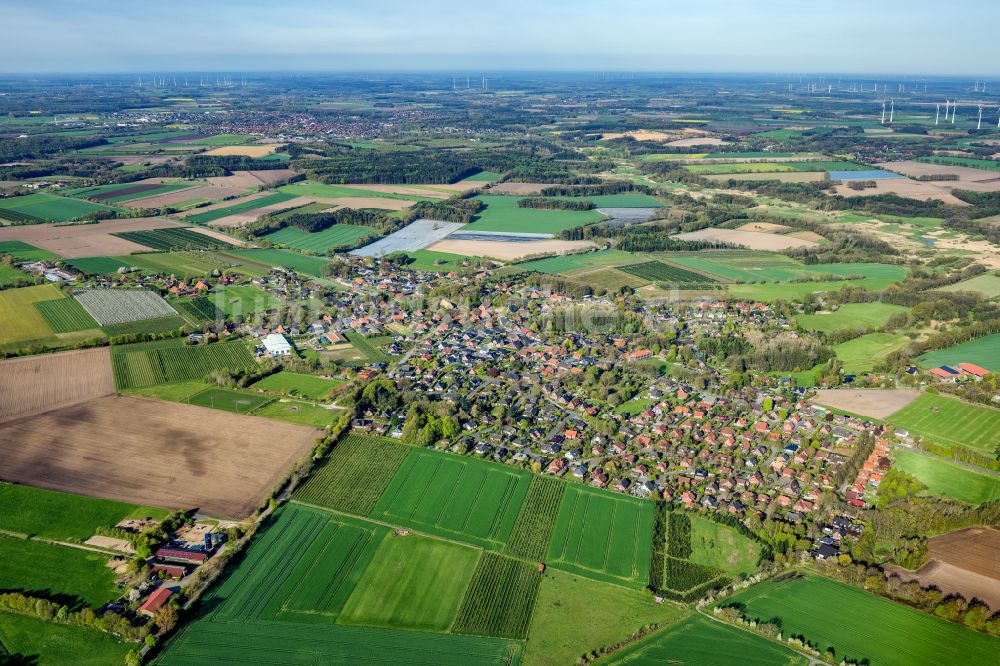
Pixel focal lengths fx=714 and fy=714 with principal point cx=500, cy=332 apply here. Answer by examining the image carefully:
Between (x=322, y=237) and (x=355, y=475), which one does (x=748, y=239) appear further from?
(x=355, y=475)

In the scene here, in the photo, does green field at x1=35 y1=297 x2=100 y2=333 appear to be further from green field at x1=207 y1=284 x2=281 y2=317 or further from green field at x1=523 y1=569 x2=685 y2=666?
green field at x1=523 y1=569 x2=685 y2=666

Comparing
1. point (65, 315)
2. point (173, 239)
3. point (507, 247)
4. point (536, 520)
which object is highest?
point (173, 239)

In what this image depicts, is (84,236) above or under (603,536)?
above

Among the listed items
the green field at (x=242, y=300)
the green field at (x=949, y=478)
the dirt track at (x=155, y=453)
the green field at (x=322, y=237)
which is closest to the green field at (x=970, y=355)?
the green field at (x=949, y=478)

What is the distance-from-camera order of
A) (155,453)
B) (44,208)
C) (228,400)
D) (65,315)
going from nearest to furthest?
(155,453) → (228,400) → (65,315) → (44,208)

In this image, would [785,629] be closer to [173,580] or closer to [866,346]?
[173,580]

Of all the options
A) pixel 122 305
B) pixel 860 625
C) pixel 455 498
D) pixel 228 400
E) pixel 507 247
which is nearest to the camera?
pixel 860 625

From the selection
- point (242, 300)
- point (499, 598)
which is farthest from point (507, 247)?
point (499, 598)
